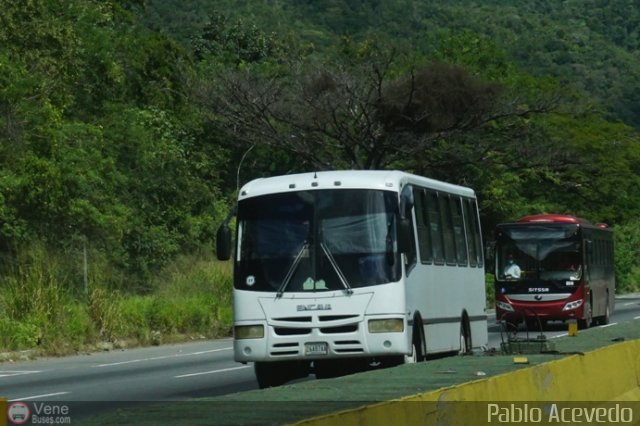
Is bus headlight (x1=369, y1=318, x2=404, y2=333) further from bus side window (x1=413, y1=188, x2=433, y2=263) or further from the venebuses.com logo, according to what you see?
the venebuses.com logo

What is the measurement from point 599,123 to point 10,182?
1677 inches

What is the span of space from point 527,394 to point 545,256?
26840mm

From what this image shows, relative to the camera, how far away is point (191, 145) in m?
56.9

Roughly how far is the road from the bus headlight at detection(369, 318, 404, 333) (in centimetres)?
212

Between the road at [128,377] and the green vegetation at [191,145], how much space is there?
4.75ft

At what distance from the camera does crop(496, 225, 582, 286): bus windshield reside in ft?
120

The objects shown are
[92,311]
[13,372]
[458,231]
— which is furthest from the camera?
[92,311]

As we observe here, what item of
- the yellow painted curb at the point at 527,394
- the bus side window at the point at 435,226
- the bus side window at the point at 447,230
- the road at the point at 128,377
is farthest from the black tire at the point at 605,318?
the yellow painted curb at the point at 527,394

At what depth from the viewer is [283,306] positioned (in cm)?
1795

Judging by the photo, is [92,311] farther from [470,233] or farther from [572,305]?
[572,305]

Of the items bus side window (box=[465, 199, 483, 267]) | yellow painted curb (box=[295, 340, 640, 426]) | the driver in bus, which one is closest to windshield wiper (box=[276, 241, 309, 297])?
yellow painted curb (box=[295, 340, 640, 426])

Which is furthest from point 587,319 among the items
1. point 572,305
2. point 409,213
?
point 409,213

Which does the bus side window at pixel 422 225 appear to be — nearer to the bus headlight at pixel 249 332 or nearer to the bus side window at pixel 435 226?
the bus side window at pixel 435 226

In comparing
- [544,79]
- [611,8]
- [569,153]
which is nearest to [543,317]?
[569,153]
